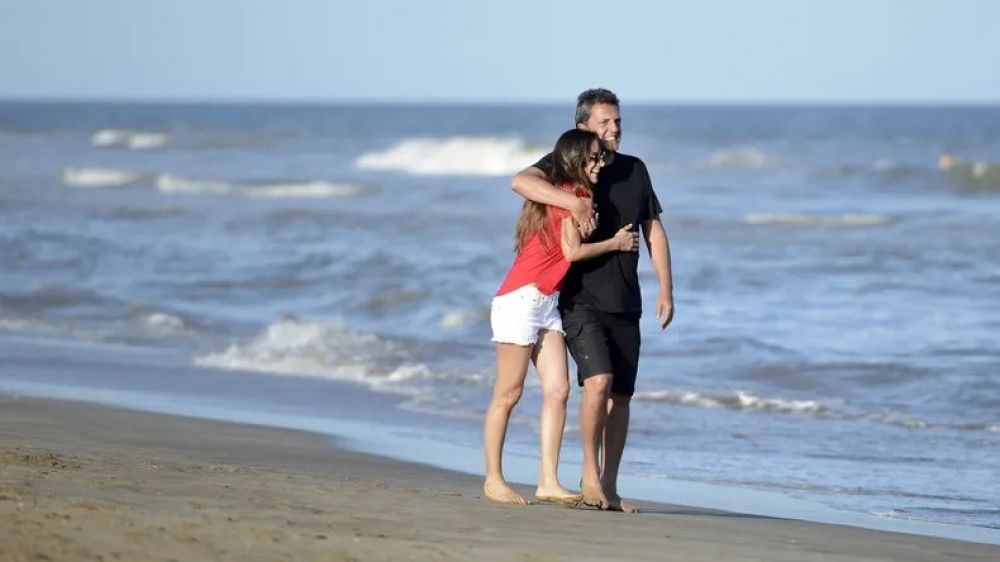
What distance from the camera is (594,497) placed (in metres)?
6.08

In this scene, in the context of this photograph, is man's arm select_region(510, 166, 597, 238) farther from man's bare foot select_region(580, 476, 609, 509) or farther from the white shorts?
man's bare foot select_region(580, 476, 609, 509)

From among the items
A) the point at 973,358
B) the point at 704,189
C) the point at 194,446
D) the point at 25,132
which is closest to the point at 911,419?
the point at 973,358

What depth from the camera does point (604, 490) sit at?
6.16 meters

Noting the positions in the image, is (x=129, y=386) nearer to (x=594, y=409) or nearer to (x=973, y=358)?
(x=594, y=409)

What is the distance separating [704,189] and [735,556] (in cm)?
3077

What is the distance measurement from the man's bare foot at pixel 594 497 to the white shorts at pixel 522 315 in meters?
0.61

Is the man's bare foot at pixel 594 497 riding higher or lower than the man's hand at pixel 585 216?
lower

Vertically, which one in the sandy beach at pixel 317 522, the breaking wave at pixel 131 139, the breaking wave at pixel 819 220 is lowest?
the sandy beach at pixel 317 522

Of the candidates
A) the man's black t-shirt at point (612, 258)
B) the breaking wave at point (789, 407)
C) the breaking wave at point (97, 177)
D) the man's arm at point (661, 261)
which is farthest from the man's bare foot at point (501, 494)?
the breaking wave at point (97, 177)

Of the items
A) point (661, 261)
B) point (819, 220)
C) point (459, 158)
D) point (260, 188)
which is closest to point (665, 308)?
point (661, 261)

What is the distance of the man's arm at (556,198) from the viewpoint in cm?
579

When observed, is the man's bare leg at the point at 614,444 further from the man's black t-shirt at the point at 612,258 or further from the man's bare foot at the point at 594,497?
the man's black t-shirt at the point at 612,258

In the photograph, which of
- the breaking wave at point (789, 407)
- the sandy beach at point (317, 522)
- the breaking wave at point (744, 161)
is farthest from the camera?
the breaking wave at point (744, 161)

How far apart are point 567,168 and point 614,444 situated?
1.15 m
